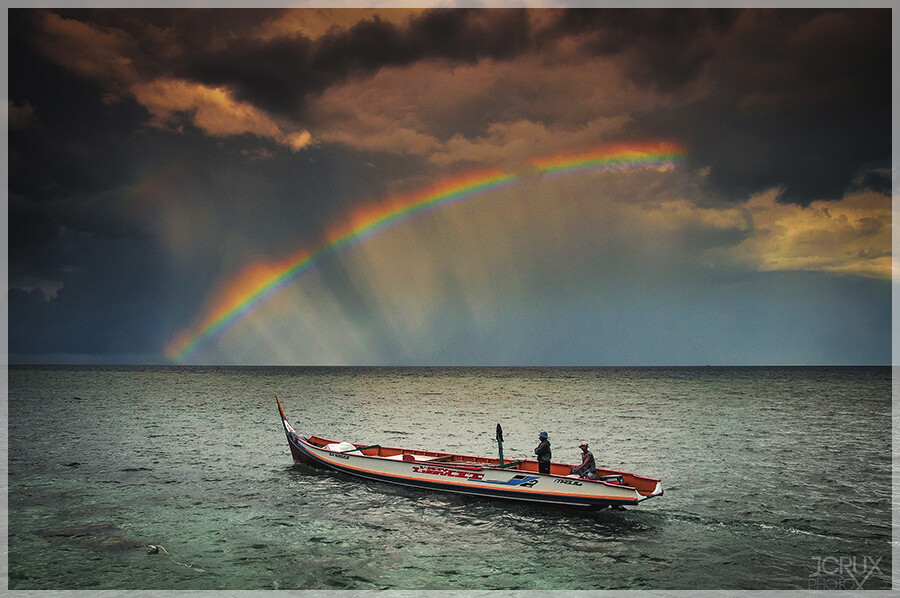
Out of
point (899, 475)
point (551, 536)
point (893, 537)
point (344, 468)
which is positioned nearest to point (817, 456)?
point (899, 475)

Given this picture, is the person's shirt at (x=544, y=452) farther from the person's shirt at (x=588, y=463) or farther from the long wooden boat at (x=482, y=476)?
the person's shirt at (x=588, y=463)

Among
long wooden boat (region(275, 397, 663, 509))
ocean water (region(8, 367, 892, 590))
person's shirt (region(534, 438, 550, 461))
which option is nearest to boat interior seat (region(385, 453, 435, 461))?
long wooden boat (region(275, 397, 663, 509))

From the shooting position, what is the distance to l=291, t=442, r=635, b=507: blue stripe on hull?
22239mm

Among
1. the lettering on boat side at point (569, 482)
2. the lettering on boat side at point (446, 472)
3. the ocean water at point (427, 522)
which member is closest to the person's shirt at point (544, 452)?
the lettering on boat side at point (569, 482)

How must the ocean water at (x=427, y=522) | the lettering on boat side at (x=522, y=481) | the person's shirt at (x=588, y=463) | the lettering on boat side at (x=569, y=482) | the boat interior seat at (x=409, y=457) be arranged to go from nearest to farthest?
the ocean water at (x=427, y=522) < the lettering on boat side at (x=569, y=482) < the person's shirt at (x=588, y=463) < the lettering on boat side at (x=522, y=481) < the boat interior seat at (x=409, y=457)

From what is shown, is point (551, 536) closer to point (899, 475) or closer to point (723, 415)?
point (899, 475)

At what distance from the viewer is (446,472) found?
25.9m

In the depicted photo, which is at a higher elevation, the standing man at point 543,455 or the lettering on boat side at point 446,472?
the standing man at point 543,455

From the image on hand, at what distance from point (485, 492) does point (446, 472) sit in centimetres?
200

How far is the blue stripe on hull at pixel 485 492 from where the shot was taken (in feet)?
73.0

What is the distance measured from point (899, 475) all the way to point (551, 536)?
80.3 ft

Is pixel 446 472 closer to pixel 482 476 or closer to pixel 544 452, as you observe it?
pixel 482 476

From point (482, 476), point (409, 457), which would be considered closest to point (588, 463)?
A: point (482, 476)

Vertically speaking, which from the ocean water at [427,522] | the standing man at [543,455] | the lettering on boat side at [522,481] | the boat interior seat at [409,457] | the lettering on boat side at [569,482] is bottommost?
the ocean water at [427,522]
